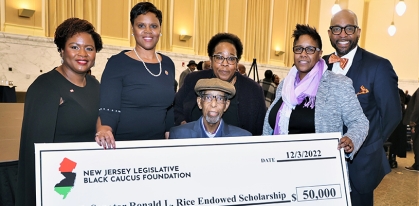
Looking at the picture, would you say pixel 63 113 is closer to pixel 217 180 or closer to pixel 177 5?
pixel 217 180

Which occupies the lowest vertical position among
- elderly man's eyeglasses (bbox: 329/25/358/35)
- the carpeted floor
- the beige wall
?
the carpeted floor

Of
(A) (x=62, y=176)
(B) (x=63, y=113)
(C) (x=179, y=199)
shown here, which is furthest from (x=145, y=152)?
(B) (x=63, y=113)

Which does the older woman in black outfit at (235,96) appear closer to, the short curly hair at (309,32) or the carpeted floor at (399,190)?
the short curly hair at (309,32)

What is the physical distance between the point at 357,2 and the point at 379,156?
13865mm

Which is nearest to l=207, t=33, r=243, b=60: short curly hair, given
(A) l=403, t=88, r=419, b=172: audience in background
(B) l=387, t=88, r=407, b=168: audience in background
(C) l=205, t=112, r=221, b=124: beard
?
(C) l=205, t=112, r=221, b=124: beard

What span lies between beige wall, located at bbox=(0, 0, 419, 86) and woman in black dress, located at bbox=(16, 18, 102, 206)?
7.74 meters

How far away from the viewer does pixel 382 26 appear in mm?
13570

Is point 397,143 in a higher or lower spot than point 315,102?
lower

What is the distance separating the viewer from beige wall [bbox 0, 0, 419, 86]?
8820 millimetres

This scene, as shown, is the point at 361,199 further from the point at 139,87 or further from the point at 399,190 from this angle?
the point at 399,190

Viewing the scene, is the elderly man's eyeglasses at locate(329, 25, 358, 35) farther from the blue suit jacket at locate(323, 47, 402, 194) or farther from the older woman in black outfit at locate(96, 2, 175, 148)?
the older woman in black outfit at locate(96, 2, 175, 148)

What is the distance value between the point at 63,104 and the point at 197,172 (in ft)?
3.12

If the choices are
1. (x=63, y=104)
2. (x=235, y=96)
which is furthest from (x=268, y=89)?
(x=63, y=104)

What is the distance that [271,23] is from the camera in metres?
14.3
